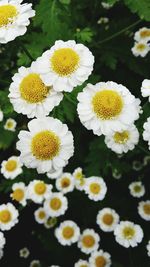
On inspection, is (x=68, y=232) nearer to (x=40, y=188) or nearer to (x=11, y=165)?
(x=40, y=188)

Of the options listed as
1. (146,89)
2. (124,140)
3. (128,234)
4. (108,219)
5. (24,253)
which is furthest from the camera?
(24,253)

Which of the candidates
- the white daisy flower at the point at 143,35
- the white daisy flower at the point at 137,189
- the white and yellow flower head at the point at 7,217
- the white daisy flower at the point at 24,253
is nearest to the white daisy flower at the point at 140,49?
the white daisy flower at the point at 143,35

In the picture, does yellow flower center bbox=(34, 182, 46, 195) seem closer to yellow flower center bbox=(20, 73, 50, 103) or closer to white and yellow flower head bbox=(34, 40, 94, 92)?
yellow flower center bbox=(20, 73, 50, 103)

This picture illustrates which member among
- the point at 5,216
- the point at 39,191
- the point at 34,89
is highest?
the point at 34,89

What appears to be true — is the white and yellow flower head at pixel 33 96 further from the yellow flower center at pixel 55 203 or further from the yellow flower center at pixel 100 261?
the yellow flower center at pixel 100 261

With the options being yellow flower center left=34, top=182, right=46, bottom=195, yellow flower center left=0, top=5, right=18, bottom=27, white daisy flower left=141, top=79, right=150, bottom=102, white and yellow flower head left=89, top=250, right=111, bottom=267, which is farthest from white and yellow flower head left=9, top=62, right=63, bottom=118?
white and yellow flower head left=89, top=250, right=111, bottom=267

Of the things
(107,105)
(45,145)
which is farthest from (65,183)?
(107,105)

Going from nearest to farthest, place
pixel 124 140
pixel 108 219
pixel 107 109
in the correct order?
pixel 107 109 → pixel 124 140 → pixel 108 219

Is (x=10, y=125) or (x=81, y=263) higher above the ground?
(x=10, y=125)
